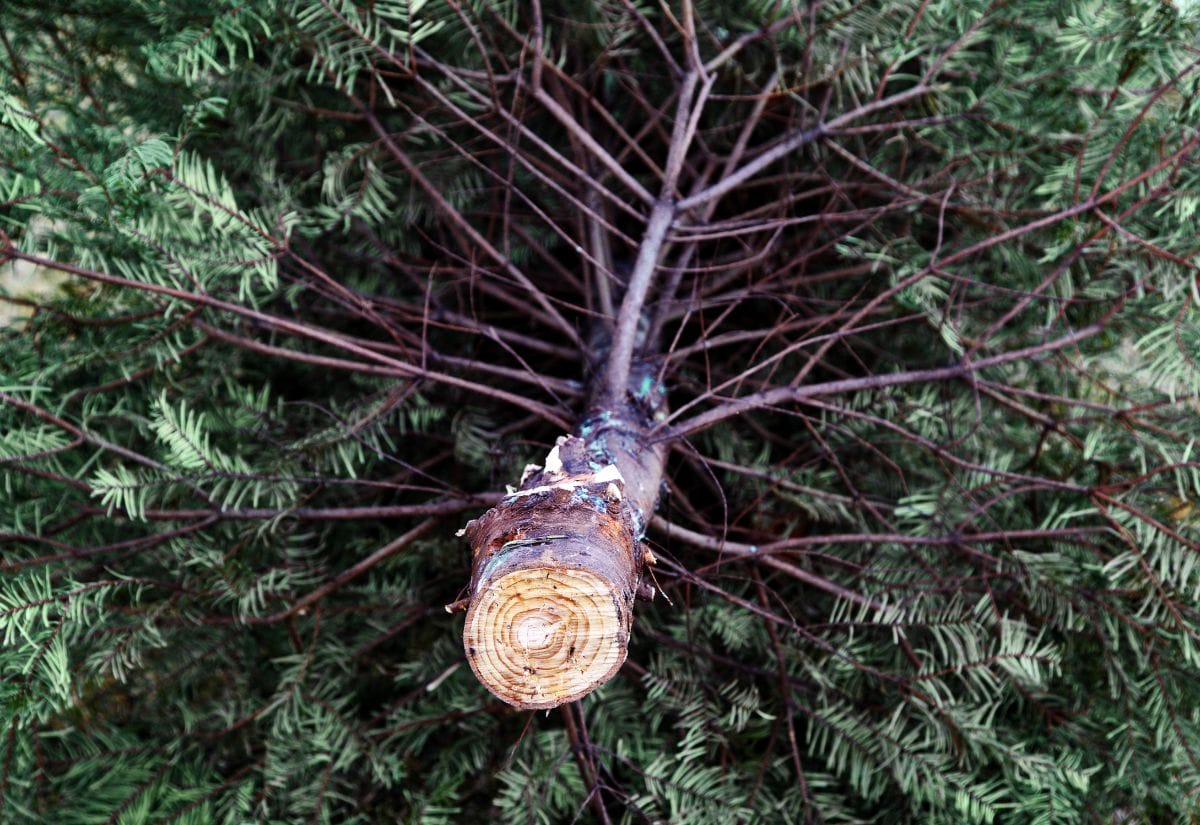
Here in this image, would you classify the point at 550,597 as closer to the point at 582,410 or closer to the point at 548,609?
the point at 548,609

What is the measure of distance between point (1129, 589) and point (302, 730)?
84cm

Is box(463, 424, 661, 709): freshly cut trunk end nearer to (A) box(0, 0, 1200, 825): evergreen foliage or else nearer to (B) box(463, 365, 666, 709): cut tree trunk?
(B) box(463, 365, 666, 709): cut tree trunk

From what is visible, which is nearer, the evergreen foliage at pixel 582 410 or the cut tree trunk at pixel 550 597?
the cut tree trunk at pixel 550 597

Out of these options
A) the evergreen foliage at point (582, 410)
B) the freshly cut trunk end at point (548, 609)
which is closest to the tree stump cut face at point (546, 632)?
the freshly cut trunk end at point (548, 609)

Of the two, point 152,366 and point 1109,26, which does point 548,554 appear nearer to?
point 152,366

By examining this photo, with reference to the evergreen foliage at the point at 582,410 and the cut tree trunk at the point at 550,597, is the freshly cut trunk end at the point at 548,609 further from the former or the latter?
the evergreen foliage at the point at 582,410

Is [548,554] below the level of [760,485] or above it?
above

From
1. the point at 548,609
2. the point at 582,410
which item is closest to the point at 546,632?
the point at 548,609

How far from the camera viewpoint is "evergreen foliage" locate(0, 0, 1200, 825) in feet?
2.70

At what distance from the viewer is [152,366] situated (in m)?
0.91

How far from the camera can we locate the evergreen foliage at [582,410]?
0.82m

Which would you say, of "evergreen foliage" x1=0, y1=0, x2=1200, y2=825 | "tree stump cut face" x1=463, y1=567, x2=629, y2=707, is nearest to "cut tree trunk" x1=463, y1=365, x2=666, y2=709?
"tree stump cut face" x1=463, y1=567, x2=629, y2=707

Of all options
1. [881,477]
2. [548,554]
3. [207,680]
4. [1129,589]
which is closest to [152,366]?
[207,680]

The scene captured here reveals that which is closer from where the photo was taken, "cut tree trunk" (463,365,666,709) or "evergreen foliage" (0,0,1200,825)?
"cut tree trunk" (463,365,666,709)
